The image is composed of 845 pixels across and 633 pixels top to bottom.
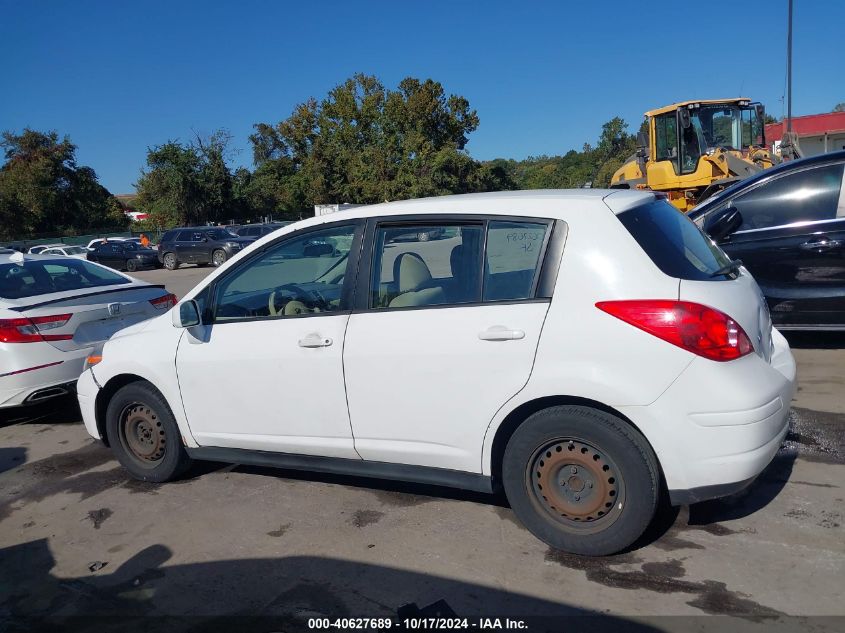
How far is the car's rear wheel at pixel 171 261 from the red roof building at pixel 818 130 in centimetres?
2916

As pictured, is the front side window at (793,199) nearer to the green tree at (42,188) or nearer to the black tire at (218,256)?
the black tire at (218,256)

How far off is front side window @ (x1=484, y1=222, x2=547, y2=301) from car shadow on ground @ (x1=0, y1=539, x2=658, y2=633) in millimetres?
1395

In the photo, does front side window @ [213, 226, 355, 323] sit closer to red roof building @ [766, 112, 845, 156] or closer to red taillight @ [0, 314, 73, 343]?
red taillight @ [0, 314, 73, 343]

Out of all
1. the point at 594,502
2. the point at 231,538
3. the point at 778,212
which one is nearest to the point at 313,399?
the point at 231,538

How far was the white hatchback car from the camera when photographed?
3105 mm

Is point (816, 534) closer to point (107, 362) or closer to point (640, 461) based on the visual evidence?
point (640, 461)

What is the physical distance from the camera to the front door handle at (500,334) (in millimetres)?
3326

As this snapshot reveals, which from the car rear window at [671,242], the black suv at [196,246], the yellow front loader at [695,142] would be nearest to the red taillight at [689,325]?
the car rear window at [671,242]

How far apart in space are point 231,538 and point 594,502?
1.99 metres

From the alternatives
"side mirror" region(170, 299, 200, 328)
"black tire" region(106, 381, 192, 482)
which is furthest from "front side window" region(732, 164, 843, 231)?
"black tire" region(106, 381, 192, 482)

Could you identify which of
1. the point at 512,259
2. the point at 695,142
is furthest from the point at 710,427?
the point at 695,142

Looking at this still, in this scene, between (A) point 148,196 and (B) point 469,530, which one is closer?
(B) point 469,530

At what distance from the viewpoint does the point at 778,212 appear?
6570 mm

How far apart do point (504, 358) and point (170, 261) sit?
29938mm
